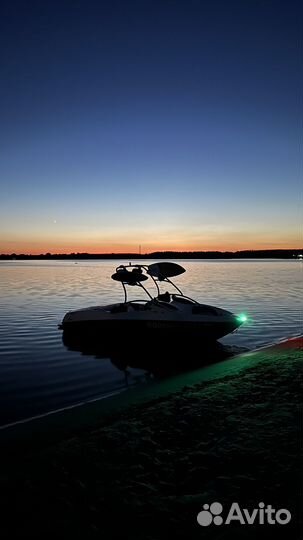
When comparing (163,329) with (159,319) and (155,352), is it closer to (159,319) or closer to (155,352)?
(159,319)

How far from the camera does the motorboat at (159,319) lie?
1889 cm

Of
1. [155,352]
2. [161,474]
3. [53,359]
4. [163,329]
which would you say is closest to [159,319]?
[163,329]

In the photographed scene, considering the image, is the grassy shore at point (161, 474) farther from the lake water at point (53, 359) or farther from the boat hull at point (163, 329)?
the boat hull at point (163, 329)

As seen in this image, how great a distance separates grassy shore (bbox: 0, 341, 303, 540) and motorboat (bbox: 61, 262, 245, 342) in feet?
28.7

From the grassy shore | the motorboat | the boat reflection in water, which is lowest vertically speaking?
the boat reflection in water

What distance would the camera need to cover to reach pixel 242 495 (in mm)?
6012

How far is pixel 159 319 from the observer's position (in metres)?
19.2

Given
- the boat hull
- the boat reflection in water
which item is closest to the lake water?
the boat reflection in water

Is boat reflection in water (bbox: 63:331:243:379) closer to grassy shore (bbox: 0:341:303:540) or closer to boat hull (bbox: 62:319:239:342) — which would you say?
boat hull (bbox: 62:319:239:342)

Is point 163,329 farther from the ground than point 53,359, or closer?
farther from the ground

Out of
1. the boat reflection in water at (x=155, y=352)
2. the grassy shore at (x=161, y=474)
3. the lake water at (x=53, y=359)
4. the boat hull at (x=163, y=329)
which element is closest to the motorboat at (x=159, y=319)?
the boat hull at (x=163, y=329)

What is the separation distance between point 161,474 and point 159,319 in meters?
12.7

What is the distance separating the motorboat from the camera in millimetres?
18891

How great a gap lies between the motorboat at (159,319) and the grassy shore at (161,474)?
8.74 meters
